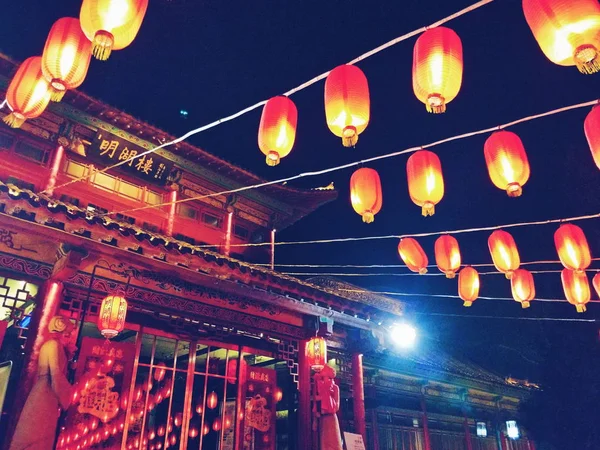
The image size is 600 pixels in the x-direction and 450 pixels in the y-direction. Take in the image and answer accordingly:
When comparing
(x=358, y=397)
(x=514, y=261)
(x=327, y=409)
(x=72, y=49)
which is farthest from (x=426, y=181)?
(x=358, y=397)

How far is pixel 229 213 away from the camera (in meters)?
13.4

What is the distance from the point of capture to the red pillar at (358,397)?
10.5 metres

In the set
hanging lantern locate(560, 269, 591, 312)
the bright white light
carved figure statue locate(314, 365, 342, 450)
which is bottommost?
carved figure statue locate(314, 365, 342, 450)

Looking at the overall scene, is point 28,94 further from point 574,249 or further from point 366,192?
point 574,249

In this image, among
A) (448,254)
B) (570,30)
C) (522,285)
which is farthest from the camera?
(522,285)

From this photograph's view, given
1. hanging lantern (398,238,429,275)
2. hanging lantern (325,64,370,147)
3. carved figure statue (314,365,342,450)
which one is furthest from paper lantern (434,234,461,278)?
hanging lantern (325,64,370,147)

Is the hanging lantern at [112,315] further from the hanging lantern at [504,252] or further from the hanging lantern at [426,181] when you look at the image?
the hanging lantern at [504,252]

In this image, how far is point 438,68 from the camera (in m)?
5.44

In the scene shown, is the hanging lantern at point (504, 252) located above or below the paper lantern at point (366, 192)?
below

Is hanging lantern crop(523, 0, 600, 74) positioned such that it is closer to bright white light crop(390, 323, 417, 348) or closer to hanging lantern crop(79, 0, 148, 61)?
hanging lantern crop(79, 0, 148, 61)

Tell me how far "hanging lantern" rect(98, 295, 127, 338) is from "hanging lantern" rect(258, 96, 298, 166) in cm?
353

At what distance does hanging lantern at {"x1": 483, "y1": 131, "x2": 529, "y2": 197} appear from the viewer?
23.4 feet

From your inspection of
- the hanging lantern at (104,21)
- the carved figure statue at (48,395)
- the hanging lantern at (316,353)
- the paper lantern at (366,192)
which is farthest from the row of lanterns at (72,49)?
the hanging lantern at (316,353)

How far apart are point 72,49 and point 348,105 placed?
3.59 meters
